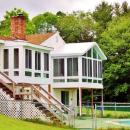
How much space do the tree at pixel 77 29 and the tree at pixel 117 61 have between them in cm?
764

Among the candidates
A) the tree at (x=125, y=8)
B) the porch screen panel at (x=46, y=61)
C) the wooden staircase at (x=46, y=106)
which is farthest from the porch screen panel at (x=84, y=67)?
the tree at (x=125, y=8)

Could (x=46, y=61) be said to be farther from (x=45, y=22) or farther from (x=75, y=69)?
(x=45, y=22)

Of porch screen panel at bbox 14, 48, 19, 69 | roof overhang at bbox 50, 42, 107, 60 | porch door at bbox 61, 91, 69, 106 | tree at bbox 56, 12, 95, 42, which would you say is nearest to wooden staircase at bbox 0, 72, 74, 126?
porch screen panel at bbox 14, 48, 19, 69

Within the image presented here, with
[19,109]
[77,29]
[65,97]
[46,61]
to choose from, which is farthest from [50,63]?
[77,29]

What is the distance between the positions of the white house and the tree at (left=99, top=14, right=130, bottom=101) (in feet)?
40.9

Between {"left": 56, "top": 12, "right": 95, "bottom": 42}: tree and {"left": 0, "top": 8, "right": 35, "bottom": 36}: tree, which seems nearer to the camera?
{"left": 56, "top": 12, "right": 95, "bottom": 42}: tree

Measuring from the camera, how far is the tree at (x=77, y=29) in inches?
2886

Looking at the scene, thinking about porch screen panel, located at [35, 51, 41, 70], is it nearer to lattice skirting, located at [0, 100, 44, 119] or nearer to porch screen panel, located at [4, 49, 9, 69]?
porch screen panel, located at [4, 49, 9, 69]

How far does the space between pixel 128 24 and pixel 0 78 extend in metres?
34.5

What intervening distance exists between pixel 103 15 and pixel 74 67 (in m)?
36.5

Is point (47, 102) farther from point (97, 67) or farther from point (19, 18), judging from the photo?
point (97, 67)

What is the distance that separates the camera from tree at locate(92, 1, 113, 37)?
256 ft

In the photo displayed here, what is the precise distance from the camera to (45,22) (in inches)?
3314

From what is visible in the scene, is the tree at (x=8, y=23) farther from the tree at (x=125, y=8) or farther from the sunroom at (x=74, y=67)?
the sunroom at (x=74, y=67)
